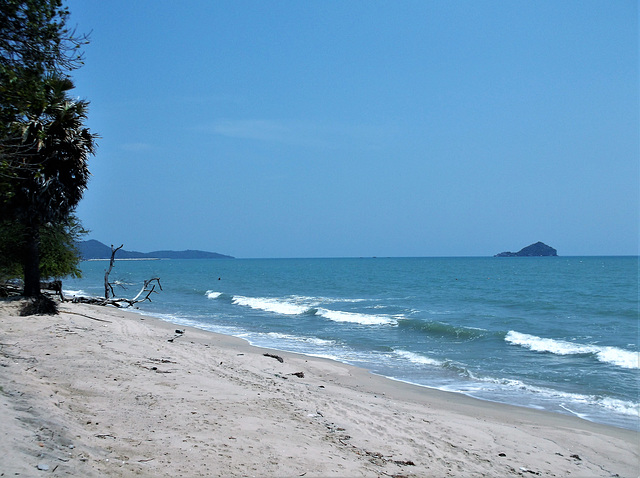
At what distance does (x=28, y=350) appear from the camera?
9.14 meters

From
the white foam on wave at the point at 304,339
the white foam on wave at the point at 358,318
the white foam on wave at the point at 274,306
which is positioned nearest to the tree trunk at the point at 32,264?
the white foam on wave at the point at 304,339

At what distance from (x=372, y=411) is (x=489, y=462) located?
2311 mm

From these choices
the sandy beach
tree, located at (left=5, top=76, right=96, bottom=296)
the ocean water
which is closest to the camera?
the sandy beach

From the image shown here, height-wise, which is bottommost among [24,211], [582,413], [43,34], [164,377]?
[582,413]

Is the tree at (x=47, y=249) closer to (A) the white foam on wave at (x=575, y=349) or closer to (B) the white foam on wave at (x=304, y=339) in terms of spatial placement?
(B) the white foam on wave at (x=304, y=339)

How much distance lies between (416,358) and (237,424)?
10.6 metres

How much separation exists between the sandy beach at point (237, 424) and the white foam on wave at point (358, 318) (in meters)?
13.1

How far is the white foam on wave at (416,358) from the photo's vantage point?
50.5ft

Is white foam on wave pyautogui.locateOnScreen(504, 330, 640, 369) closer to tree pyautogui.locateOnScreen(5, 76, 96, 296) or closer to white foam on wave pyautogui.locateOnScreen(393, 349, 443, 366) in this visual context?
white foam on wave pyautogui.locateOnScreen(393, 349, 443, 366)

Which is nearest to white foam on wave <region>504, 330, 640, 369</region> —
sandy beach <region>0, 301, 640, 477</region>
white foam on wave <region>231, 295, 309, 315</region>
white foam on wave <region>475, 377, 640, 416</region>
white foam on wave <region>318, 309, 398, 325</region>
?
white foam on wave <region>475, 377, 640, 416</region>

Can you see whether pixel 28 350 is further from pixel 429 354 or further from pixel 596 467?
pixel 429 354

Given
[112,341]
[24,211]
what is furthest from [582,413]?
[24,211]

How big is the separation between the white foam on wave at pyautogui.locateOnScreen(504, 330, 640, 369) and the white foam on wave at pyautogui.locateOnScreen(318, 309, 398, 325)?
636cm

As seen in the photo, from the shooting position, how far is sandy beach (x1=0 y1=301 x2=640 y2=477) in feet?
16.5
